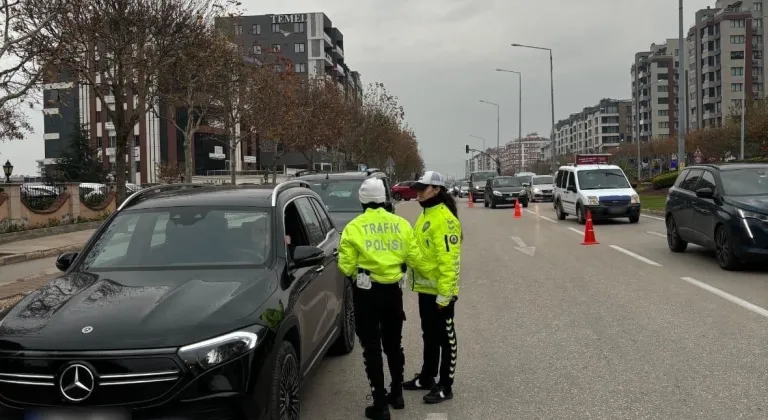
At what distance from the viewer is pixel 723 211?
11.1 meters

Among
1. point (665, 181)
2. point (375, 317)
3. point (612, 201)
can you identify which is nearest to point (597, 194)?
point (612, 201)

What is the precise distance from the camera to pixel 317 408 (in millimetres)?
5066

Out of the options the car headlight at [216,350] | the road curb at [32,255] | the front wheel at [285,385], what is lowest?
the road curb at [32,255]

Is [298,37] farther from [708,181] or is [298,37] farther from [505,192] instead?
[708,181]

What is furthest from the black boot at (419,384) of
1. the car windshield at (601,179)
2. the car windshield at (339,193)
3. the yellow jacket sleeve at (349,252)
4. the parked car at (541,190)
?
the parked car at (541,190)

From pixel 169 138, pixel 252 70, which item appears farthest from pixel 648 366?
pixel 169 138

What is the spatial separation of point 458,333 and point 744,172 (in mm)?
7363

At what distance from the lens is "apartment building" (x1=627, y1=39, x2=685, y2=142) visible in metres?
133

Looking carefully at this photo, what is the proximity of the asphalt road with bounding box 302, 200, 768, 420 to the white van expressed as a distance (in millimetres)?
8810

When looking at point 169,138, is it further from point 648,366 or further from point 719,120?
point 719,120

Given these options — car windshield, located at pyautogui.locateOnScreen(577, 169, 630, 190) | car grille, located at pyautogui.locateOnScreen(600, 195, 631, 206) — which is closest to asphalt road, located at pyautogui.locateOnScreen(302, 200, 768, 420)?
car grille, located at pyautogui.locateOnScreen(600, 195, 631, 206)

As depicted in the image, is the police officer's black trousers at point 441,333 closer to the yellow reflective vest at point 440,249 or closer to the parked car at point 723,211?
the yellow reflective vest at point 440,249

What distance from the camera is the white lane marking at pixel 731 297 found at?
8016 mm

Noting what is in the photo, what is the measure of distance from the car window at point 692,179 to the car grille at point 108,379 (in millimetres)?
11666
